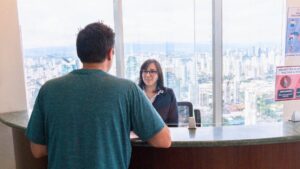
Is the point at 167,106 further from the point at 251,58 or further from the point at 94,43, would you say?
the point at 94,43

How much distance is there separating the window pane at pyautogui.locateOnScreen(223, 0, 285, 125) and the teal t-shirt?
2.73 metres

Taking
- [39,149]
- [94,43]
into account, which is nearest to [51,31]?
[39,149]

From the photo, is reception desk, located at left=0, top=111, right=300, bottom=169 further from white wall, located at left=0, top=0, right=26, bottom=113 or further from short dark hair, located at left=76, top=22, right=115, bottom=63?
white wall, located at left=0, top=0, right=26, bottom=113

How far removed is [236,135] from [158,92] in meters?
1.39

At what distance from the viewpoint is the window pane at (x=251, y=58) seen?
385 cm

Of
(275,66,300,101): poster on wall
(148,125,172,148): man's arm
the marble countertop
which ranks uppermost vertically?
A: (275,66,300,101): poster on wall

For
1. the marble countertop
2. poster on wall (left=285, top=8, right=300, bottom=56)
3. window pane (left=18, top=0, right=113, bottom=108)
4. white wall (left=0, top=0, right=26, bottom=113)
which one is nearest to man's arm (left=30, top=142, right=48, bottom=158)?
the marble countertop

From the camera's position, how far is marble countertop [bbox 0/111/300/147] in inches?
63.0

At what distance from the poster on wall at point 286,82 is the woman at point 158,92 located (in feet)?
3.00

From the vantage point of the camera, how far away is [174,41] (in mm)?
3828

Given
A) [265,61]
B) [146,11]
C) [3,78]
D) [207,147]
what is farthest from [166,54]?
[207,147]

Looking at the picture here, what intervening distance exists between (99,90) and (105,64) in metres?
0.13

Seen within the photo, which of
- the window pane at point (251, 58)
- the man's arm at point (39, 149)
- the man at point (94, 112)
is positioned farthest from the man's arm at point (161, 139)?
the window pane at point (251, 58)

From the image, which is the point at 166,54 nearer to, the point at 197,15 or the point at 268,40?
the point at 197,15
